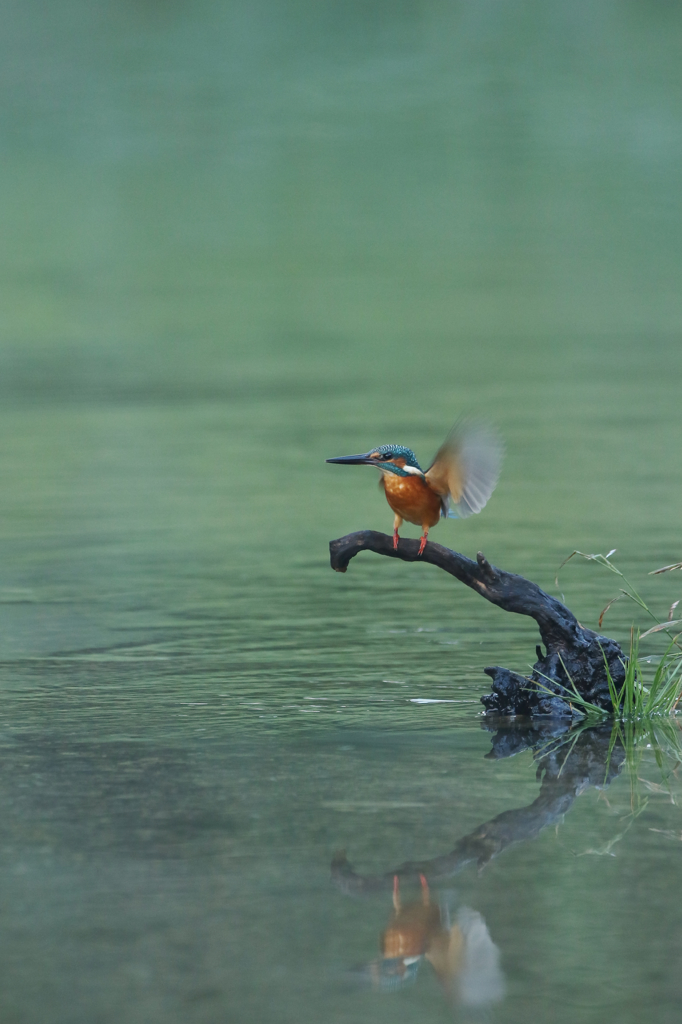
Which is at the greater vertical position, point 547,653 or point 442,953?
point 547,653

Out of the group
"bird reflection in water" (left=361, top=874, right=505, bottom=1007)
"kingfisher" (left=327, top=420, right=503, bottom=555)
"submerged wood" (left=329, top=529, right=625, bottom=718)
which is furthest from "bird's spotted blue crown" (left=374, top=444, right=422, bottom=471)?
"bird reflection in water" (left=361, top=874, right=505, bottom=1007)

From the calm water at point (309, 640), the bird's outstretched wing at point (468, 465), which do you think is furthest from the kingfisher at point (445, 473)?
the calm water at point (309, 640)

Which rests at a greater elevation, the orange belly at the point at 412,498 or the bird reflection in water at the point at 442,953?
the orange belly at the point at 412,498

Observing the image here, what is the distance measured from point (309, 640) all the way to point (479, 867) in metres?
3.29

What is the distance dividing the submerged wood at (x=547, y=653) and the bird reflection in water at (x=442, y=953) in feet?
6.35

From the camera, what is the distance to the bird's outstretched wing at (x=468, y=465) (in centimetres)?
586

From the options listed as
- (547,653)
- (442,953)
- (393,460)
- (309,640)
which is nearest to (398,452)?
(393,460)

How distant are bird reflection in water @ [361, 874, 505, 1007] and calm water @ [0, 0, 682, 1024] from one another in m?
0.01

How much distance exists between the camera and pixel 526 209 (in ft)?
167

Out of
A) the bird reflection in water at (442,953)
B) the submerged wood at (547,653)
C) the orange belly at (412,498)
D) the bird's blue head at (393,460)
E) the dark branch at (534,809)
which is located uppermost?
the bird's blue head at (393,460)

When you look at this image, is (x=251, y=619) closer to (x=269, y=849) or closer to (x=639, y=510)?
(x=269, y=849)

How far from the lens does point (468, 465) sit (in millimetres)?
5895

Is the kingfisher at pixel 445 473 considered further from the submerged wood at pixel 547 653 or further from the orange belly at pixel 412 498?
the submerged wood at pixel 547 653

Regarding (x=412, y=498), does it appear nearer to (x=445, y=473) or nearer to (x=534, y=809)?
(x=445, y=473)
